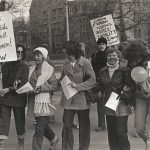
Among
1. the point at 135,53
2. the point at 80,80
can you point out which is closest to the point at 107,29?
the point at 80,80

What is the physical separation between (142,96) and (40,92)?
1.48 m

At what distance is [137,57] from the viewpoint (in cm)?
512

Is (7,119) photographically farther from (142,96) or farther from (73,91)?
(142,96)

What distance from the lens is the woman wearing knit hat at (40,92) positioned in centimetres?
556

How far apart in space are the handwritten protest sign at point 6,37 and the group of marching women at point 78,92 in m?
0.15

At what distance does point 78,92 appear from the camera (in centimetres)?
555

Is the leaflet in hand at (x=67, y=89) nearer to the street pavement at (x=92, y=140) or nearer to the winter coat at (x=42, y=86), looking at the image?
the winter coat at (x=42, y=86)

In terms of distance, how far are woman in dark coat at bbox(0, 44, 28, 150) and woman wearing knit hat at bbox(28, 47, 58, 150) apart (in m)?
0.13

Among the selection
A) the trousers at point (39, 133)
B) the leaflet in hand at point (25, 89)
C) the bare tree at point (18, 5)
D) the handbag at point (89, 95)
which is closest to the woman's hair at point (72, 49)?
the handbag at point (89, 95)

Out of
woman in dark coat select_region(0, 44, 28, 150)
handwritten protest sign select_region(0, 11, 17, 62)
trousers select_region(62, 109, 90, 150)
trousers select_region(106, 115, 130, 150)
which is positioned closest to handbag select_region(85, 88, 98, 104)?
trousers select_region(62, 109, 90, 150)

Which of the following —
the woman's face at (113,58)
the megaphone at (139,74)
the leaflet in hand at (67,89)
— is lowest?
the leaflet in hand at (67,89)

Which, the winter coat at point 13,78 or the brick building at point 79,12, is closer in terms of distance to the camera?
the winter coat at point 13,78

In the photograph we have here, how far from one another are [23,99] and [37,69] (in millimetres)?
490

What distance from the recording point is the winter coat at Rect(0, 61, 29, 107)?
18.8 ft
